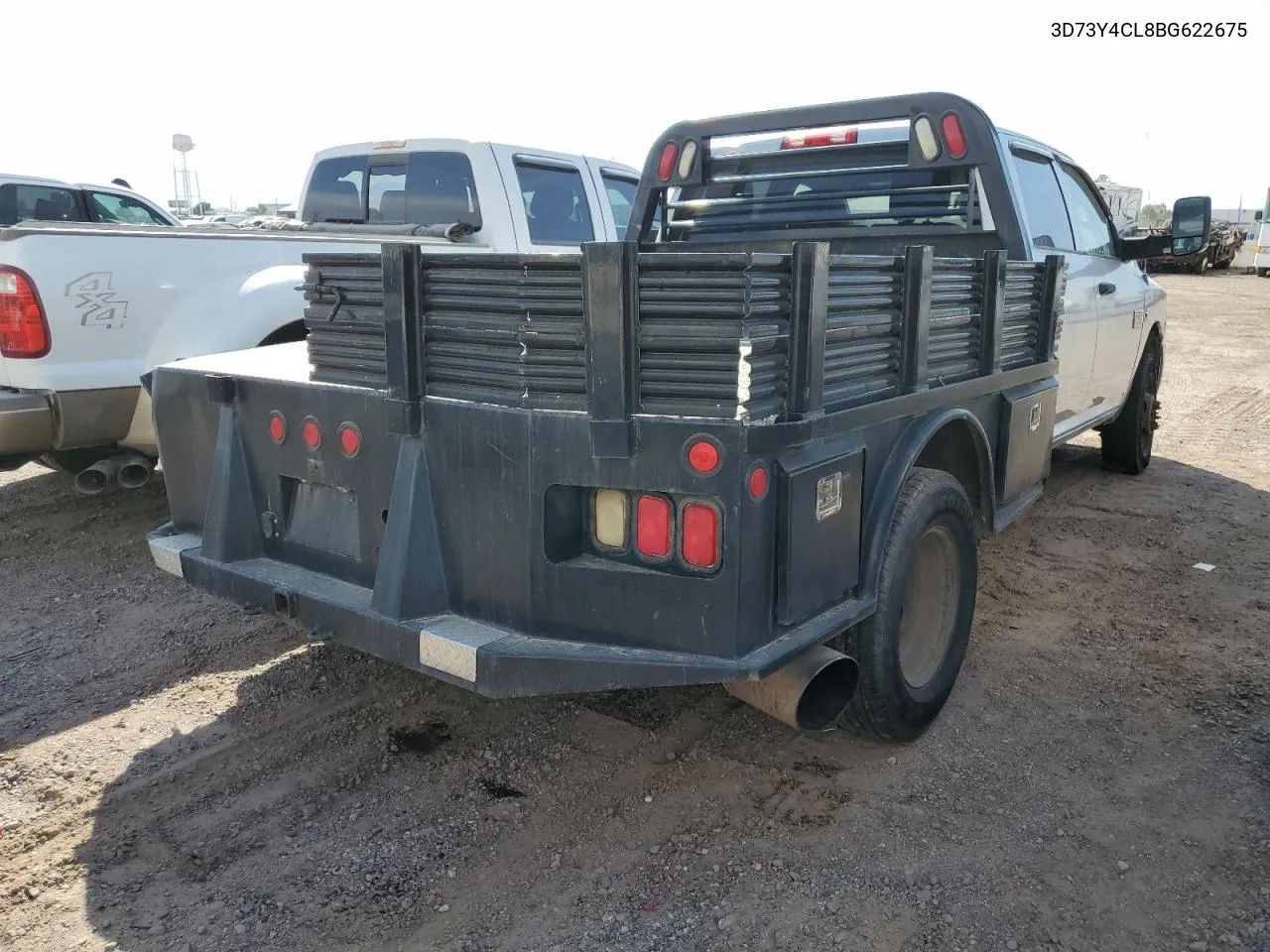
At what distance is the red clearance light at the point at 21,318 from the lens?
445cm

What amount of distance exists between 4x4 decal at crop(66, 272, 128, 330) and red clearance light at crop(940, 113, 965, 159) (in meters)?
3.77

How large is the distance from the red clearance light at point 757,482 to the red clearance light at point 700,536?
0.10 m

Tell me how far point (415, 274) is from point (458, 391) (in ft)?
1.14

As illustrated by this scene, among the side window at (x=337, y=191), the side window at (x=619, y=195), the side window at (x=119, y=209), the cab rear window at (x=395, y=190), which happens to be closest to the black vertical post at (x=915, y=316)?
the cab rear window at (x=395, y=190)

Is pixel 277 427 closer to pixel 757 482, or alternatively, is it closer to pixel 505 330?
pixel 505 330

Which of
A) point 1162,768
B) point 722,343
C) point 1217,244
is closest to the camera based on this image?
point 722,343

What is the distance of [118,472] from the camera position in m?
5.02

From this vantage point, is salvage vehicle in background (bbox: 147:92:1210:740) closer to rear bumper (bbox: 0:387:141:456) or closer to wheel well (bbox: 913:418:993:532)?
wheel well (bbox: 913:418:993:532)

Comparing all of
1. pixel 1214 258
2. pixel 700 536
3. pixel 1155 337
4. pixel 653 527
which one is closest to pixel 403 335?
pixel 653 527

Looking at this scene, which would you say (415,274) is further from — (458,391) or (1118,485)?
(1118,485)

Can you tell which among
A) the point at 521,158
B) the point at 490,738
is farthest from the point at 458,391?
the point at 521,158

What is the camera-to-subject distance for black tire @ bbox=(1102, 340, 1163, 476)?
6961 millimetres

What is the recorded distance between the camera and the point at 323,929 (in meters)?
2.56

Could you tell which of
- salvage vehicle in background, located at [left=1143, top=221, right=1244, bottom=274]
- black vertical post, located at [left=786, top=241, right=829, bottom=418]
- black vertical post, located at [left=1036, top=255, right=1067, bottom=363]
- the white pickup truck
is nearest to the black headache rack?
black vertical post, located at [left=1036, top=255, right=1067, bottom=363]
